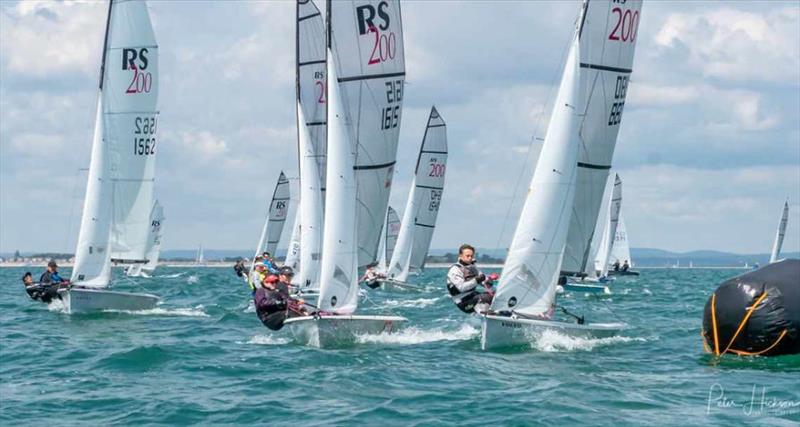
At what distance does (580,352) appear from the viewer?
1886cm

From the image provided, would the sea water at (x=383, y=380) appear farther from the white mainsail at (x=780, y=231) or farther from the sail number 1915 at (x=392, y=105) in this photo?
the white mainsail at (x=780, y=231)

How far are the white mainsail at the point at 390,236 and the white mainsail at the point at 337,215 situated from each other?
95.1 feet

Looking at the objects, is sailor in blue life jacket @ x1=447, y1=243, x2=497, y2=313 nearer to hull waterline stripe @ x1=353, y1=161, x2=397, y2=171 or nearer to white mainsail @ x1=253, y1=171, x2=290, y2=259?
hull waterline stripe @ x1=353, y1=161, x2=397, y2=171

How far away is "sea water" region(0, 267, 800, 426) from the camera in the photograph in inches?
520

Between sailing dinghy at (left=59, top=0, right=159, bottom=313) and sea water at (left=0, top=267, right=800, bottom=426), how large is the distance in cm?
495

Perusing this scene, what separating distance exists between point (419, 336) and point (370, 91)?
16.4ft

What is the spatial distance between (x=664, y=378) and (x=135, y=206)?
57.4 feet

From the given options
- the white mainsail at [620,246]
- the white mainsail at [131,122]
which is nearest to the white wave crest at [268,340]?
the white mainsail at [131,122]

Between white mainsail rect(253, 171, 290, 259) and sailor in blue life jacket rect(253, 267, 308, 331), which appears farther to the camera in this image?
white mainsail rect(253, 171, 290, 259)

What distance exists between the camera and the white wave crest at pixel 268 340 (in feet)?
67.2

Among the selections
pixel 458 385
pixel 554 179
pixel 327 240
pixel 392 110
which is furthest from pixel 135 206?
pixel 458 385

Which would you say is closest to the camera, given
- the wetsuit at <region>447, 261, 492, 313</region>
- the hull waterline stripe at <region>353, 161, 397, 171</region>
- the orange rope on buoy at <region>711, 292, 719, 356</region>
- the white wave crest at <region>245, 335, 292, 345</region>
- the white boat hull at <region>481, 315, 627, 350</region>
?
the orange rope on buoy at <region>711, 292, 719, 356</region>

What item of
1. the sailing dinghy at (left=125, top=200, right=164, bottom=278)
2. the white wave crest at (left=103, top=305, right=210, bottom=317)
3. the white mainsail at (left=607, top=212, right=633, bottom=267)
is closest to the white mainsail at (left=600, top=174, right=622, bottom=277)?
the white mainsail at (left=607, top=212, right=633, bottom=267)

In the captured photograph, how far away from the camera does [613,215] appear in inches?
2601
